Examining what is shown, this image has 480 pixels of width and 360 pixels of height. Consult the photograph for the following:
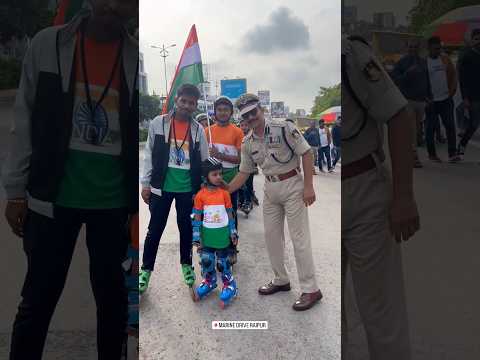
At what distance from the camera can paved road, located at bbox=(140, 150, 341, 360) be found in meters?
1.64

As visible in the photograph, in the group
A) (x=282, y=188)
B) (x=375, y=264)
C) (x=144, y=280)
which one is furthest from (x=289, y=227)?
(x=144, y=280)

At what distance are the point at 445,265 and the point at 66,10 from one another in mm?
1868

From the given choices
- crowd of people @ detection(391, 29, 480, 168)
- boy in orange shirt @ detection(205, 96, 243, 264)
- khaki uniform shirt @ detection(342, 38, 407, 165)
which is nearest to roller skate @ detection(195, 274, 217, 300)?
boy in orange shirt @ detection(205, 96, 243, 264)

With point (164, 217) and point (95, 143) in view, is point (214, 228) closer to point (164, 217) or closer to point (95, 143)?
point (164, 217)

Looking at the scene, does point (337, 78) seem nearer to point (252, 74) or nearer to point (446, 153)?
point (252, 74)

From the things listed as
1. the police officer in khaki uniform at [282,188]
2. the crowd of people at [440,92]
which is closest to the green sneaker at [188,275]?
the police officer in khaki uniform at [282,188]

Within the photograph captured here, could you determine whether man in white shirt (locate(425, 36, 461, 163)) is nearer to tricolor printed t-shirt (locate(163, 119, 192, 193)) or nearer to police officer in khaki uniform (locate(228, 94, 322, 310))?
police officer in khaki uniform (locate(228, 94, 322, 310))

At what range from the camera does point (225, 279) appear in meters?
1.65

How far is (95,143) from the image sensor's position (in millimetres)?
1702

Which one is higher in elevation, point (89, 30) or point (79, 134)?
point (89, 30)

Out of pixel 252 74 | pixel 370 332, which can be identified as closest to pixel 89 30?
pixel 252 74

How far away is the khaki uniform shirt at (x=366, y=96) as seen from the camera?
1.60 m

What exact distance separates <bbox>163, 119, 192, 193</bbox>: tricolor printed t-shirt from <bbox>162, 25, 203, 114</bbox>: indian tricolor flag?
6.4 inches

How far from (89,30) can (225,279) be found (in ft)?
3.70
